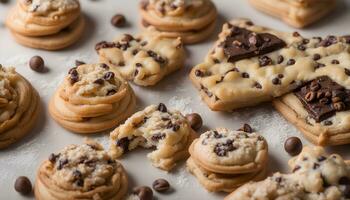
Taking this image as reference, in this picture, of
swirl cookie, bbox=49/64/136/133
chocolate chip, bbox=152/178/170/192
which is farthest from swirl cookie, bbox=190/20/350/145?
chocolate chip, bbox=152/178/170/192

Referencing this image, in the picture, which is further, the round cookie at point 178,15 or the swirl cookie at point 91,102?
the round cookie at point 178,15

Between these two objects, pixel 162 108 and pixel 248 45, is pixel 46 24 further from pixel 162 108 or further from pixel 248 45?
pixel 248 45

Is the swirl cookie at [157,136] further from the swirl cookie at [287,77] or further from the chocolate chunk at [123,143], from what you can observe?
the swirl cookie at [287,77]

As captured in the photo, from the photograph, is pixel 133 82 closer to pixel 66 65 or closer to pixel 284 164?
pixel 66 65

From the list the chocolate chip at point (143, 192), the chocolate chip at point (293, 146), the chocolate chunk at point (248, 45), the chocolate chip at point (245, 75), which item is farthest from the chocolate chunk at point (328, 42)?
the chocolate chip at point (143, 192)

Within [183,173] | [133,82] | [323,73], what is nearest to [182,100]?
[133,82]

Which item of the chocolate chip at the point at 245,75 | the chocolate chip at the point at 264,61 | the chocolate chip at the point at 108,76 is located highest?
the chocolate chip at the point at 264,61

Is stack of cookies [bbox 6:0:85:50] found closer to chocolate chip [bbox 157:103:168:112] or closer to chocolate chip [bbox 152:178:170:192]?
chocolate chip [bbox 157:103:168:112]
